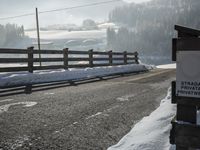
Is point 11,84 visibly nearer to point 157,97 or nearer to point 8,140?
point 157,97

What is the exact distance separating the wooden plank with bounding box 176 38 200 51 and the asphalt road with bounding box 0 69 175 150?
1899 millimetres

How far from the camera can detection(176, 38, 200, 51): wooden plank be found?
3.15m

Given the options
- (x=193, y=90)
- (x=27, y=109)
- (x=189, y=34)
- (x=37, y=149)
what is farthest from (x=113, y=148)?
(x=27, y=109)

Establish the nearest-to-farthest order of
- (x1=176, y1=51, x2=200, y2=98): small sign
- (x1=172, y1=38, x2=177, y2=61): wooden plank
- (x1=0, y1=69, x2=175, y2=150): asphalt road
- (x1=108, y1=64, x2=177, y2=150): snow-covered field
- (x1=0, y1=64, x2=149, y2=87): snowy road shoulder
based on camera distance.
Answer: (x1=176, y1=51, x2=200, y2=98): small sign < (x1=172, y1=38, x2=177, y2=61): wooden plank < (x1=108, y1=64, x2=177, y2=150): snow-covered field < (x1=0, y1=69, x2=175, y2=150): asphalt road < (x1=0, y1=64, x2=149, y2=87): snowy road shoulder

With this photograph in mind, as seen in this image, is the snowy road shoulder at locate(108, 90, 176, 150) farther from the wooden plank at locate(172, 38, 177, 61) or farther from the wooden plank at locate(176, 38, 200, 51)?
the wooden plank at locate(176, 38, 200, 51)

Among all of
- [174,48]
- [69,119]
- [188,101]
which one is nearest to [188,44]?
[174,48]

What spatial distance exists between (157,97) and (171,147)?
5.11 metres

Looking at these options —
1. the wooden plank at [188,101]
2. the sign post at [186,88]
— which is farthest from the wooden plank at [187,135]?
the wooden plank at [188,101]

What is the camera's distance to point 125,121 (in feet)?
19.1

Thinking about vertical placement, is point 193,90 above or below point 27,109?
above

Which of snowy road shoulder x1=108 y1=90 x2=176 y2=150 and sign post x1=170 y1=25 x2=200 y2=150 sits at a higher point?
sign post x1=170 y1=25 x2=200 y2=150

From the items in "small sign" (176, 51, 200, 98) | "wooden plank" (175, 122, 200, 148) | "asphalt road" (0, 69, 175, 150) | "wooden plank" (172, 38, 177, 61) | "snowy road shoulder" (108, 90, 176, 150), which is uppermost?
"wooden plank" (172, 38, 177, 61)

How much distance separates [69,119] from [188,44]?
328 centimetres

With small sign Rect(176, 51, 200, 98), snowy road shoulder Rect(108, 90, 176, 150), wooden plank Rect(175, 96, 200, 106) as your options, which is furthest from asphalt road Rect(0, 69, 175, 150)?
small sign Rect(176, 51, 200, 98)
